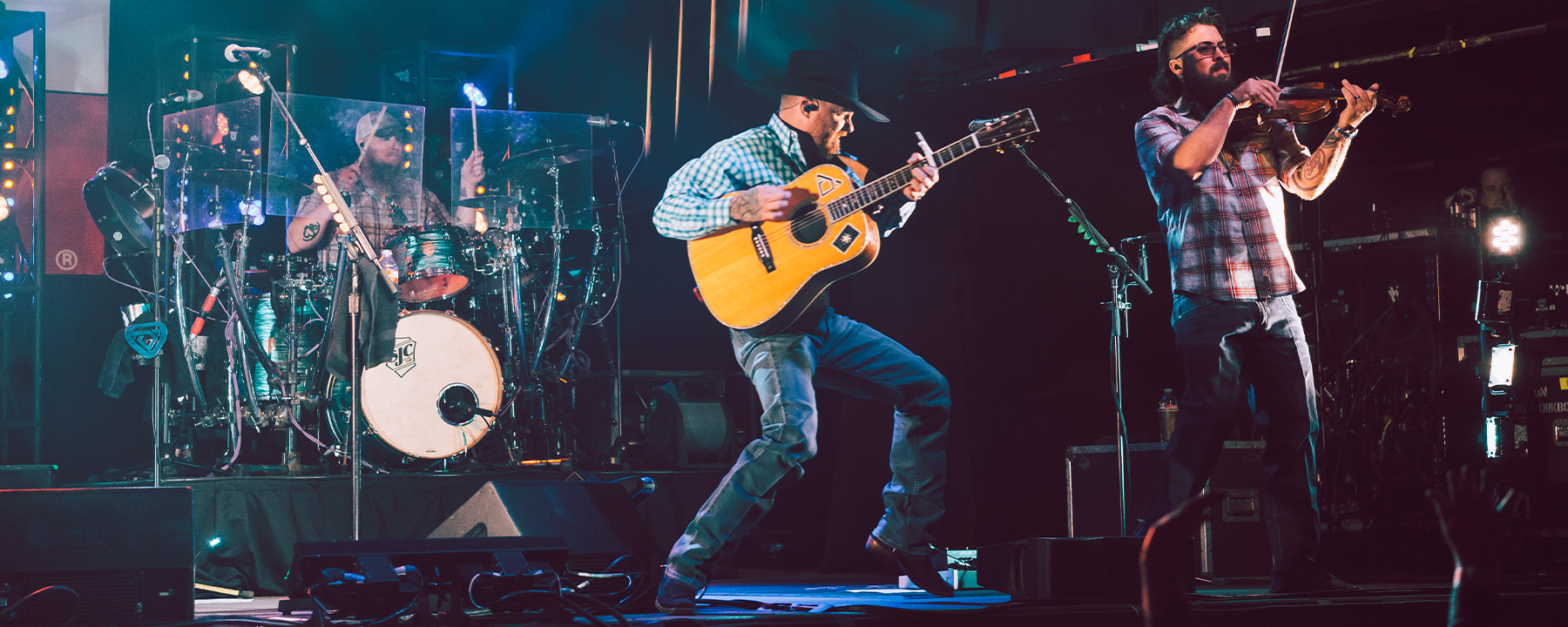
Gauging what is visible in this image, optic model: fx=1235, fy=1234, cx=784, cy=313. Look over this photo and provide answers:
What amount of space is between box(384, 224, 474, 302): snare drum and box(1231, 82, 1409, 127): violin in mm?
5050

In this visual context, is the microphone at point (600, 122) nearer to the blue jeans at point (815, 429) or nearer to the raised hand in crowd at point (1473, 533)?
the blue jeans at point (815, 429)

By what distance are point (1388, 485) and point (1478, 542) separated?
6.79 metres

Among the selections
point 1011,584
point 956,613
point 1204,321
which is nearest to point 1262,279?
point 1204,321

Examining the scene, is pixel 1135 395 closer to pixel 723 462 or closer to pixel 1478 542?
pixel 723 462

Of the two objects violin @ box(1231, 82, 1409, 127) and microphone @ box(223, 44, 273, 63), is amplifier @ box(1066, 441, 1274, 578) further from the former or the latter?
microphone @ box(223, 44, 273, 63)

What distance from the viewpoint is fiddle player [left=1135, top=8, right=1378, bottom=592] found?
12.6ft

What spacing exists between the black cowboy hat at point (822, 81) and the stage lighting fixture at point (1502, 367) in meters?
3.94

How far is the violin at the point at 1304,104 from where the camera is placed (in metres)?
3.80

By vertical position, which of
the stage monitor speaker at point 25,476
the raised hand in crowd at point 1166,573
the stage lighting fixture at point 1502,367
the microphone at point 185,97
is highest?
the microphone at point 185,97

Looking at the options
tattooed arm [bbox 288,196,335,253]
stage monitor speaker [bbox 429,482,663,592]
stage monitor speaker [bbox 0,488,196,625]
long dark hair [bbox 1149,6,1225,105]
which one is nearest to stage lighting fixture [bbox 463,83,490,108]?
tattooed arm [bbox 288,196,335,253]

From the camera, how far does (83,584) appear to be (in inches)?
137

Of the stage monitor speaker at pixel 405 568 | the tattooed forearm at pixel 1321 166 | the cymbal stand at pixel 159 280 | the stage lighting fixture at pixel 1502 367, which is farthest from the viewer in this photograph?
the stage lighting fixture at pixel 1502 367

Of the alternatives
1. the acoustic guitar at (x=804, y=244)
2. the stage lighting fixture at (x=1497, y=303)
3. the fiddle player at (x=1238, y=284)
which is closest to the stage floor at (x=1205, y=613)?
the fiddle player at (x=1238, y=284)

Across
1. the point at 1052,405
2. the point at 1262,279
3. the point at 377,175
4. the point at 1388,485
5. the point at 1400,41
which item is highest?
the point at 1400,41
